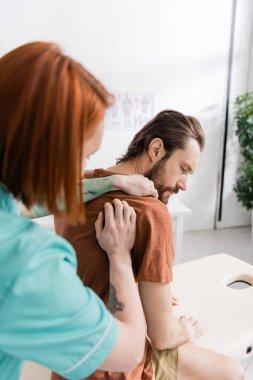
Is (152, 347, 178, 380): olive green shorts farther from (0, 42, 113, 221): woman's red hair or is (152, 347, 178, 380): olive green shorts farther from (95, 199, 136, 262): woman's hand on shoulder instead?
(0, 42, 113, 221): woman's red hair

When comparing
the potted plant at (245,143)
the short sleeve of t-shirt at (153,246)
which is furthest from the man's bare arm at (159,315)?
the potted plant at (245,143)

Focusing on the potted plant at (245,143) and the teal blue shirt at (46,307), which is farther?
the potted plant at (245,143)

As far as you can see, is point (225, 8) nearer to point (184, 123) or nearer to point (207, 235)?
point (207, 235)

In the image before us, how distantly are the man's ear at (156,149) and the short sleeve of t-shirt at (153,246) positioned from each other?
0.24 meters

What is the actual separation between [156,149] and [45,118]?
0.65m

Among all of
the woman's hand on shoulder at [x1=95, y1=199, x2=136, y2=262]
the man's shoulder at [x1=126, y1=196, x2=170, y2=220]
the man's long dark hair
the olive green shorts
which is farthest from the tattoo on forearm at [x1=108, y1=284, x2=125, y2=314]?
the man's long dark hair

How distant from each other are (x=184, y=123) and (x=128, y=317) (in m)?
0.68

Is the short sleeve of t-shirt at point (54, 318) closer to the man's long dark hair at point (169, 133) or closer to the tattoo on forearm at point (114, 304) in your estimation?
the tattoo on forearm at point (114, 304)

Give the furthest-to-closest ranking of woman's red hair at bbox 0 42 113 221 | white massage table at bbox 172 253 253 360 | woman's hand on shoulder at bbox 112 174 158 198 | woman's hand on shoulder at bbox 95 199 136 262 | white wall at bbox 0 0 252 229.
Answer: white wall at bbox 0 0 252 229, white massage table at bbox 172 253 253 360, woman's hand on shoulder at bbox 112 174 158 198, woman's hand on shoulder at bbox 95 199 136 262, woman's red hair at bbox 0 42 113 221

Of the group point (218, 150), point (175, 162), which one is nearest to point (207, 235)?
point (218, 150)

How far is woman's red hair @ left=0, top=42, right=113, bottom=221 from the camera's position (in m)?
0.57

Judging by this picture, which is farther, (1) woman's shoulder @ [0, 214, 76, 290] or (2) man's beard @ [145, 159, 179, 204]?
(2) man's beard @ [145, 159, 179, 204]

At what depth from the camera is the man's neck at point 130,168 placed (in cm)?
121

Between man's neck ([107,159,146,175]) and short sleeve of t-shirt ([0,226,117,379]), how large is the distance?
23.1 inches
